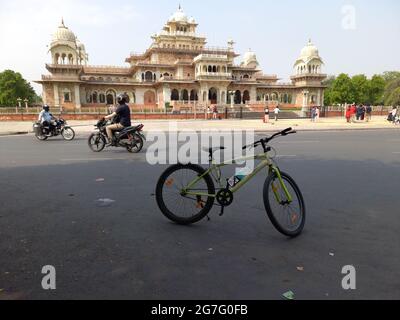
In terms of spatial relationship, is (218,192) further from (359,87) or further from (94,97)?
(359,87)

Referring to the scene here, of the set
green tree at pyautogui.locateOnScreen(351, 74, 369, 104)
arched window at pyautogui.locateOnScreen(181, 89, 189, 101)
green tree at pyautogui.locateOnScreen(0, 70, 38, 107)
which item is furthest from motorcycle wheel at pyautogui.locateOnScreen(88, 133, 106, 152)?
green tree at pyautogui.locateOnScreen(351, 74, 369, 104)

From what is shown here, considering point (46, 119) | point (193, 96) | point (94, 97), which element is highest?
point (193, 96)

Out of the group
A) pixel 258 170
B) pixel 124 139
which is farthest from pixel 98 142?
pixel 258 170

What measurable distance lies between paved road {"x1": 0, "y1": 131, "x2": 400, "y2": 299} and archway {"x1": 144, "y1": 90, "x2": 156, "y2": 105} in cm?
4630

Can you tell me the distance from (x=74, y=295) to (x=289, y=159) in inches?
270

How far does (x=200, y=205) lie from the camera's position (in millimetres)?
3738

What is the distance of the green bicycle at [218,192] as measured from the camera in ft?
11.2

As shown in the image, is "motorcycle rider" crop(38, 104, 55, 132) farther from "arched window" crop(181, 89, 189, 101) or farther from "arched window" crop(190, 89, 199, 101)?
"arched window" crop(190, 89, 199, 101)

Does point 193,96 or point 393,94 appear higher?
point 193,96

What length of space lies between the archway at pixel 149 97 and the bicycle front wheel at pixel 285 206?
48693mm

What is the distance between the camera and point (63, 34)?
148ft

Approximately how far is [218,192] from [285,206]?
0.77 m
